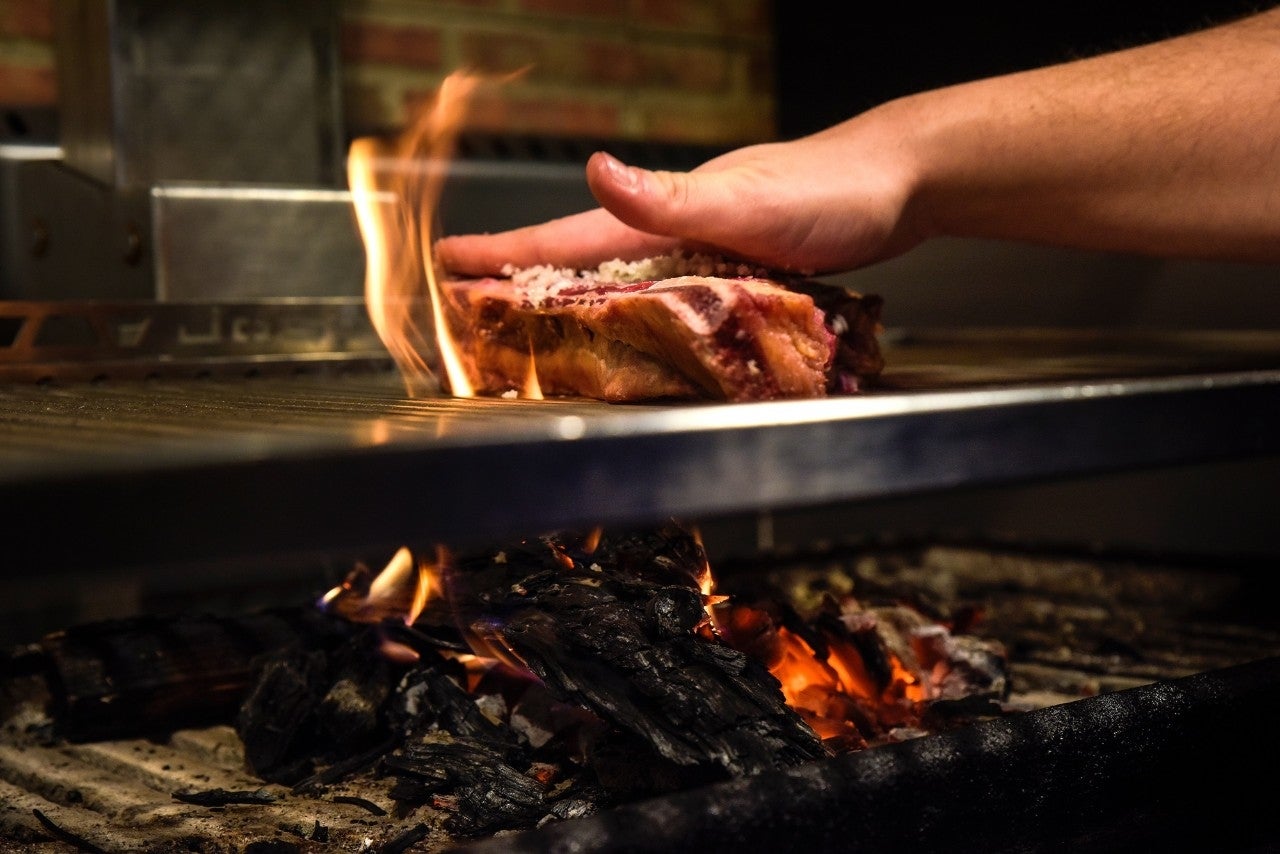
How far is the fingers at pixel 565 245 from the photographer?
4.67 ft

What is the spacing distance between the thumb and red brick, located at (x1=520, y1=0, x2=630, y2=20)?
6.62 ft

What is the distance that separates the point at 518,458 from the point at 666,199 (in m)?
0.45

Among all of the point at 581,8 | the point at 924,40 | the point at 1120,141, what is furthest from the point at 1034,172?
the point at 581,8

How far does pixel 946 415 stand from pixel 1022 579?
1474mm

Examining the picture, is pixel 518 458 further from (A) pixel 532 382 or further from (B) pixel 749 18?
(B) pixel 749 18

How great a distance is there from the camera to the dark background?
8.35 ft

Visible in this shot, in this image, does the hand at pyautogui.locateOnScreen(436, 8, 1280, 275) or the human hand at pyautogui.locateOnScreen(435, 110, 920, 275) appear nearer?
the human hand at pyautogui.locateOnScreen(435, 110, 920, 275)

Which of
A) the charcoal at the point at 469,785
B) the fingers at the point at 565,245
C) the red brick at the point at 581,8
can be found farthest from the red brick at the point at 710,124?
the charcoal at the point at 469,785

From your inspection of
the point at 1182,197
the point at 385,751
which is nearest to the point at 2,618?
the point at 385,751

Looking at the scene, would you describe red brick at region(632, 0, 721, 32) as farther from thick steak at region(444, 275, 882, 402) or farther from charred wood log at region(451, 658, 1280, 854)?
charred wood log at region(451, 658, 1280, 854)

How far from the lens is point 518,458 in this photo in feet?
2.29

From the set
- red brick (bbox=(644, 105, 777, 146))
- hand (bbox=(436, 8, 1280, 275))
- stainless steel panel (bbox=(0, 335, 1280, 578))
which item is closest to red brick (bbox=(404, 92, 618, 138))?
red brick (bbox=(644, 105, 777, 146))

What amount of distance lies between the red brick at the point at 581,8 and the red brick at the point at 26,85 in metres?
1.01

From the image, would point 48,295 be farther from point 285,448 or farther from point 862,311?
point 285,448
